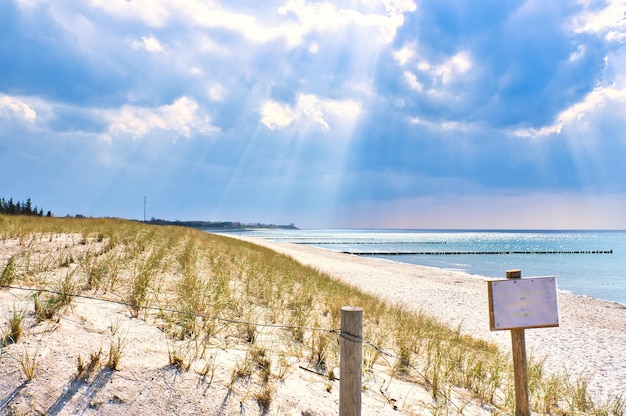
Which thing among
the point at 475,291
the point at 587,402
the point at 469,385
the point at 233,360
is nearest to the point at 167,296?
the point at 233,360

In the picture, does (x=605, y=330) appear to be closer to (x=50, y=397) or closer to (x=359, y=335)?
(x=359, y=335)

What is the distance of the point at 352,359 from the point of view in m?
3.22

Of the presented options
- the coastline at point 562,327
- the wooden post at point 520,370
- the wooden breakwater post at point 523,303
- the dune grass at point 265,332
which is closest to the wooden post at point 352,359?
the dune grass at point 265,332

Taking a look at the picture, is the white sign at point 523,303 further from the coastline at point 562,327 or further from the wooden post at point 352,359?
the coastline at point 562,327

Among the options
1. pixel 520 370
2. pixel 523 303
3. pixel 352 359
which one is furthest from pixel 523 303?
pixel 352 359

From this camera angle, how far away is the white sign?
11.8ft

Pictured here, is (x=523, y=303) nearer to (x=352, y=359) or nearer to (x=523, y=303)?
(x=523, y=303)

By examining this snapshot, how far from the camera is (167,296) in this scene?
5980 mm

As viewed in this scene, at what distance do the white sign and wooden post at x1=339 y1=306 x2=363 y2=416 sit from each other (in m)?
1.49

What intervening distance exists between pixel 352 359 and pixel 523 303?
1.88m

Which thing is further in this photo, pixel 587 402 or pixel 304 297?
pixel 304 297

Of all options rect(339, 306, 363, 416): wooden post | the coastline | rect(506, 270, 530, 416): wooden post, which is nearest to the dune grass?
rect(339, 306, 363, 416): wooden post

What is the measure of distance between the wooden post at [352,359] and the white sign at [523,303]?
1.49 meters

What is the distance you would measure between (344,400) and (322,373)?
1.37 metres
